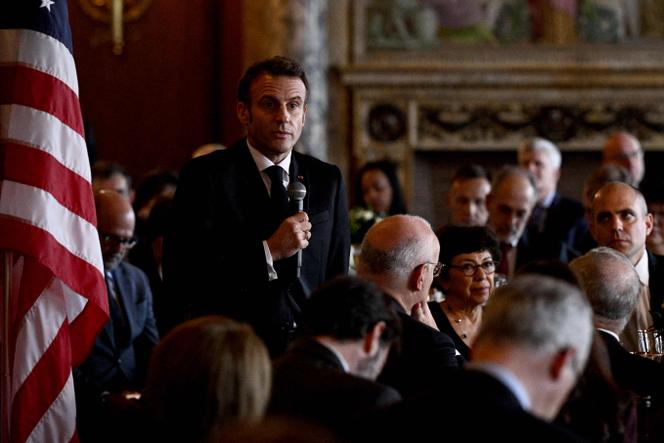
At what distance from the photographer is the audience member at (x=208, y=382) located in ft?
8.64

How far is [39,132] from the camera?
453 centimetres

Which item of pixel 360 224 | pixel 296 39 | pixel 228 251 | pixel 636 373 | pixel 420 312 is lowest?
pixel 360 224

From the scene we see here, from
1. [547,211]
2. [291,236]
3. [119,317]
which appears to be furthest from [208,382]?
[547,211]

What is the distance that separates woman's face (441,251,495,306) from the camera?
5016 millimetres

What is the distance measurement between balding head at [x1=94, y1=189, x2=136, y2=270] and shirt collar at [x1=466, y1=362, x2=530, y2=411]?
11.3 ft

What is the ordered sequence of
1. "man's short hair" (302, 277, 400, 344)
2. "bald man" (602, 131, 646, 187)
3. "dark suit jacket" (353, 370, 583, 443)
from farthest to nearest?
"bald man" (602, 131, 646, 187) → "man's short hair" (302, 277, 400, 344) → "dark suit jacket" (353, 370, 583, 443)

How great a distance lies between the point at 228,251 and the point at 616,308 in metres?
1.23

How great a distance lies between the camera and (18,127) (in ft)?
14.8

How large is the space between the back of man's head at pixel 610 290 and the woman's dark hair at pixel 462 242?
2.71 ft

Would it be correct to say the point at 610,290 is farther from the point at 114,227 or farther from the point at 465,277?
the point at 114,227

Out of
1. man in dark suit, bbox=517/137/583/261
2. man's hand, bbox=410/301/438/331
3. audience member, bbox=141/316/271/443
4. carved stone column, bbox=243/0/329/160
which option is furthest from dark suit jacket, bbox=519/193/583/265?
audience member, bbox=141/316/271/443

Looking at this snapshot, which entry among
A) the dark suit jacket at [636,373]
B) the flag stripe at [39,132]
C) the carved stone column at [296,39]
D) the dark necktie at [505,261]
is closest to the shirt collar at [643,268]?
the dark necktie at [505,261]

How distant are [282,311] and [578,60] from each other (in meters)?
7.37

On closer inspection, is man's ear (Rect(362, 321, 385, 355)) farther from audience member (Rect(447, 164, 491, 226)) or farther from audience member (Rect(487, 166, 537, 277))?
audience member (Rect(447, 164, 491, 226))
